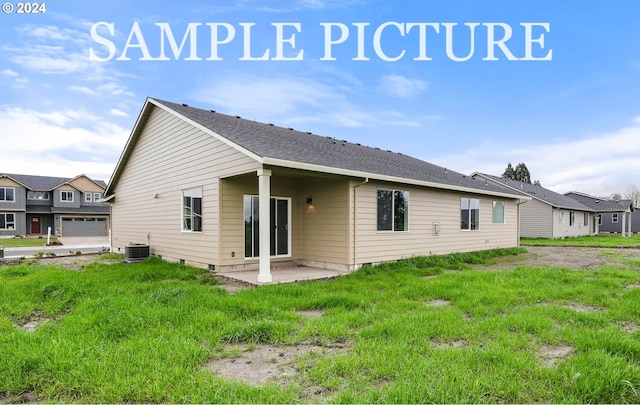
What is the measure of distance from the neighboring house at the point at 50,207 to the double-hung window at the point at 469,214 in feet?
95.6

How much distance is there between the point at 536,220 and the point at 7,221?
141 feet

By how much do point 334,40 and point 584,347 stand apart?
7.41m

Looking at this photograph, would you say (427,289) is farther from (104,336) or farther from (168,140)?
(168,140)

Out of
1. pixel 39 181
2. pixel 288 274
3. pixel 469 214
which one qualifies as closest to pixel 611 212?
pixel 469 214

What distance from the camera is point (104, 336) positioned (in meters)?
3.79

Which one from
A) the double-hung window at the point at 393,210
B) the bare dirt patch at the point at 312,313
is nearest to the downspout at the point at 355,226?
the double-hung window at the point at 393,210

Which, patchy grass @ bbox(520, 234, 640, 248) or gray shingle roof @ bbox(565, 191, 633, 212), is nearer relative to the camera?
patchy grass @ bbox(520, 234, 640, 248)

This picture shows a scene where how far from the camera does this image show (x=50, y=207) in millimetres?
31516

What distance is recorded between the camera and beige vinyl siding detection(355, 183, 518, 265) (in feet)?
30.2

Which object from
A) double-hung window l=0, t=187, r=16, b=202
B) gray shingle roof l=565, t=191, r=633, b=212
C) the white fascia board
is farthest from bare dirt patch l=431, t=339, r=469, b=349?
double-hung window l=0, t=187, r=16, b=202

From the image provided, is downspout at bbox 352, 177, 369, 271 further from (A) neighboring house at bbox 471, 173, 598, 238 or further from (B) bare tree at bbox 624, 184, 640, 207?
(B) bare tree at bbox 624, 184, 640, 207

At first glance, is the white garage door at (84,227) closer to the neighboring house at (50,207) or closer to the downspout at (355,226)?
the neighboring house at (50,207)

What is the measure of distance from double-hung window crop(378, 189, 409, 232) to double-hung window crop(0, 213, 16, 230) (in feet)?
113

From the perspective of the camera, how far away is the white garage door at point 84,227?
31.7 metres
